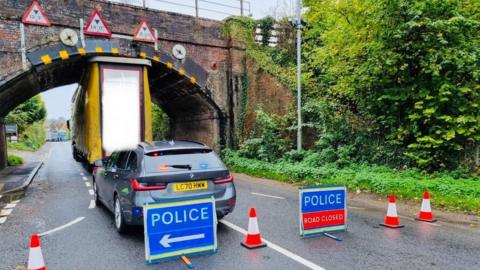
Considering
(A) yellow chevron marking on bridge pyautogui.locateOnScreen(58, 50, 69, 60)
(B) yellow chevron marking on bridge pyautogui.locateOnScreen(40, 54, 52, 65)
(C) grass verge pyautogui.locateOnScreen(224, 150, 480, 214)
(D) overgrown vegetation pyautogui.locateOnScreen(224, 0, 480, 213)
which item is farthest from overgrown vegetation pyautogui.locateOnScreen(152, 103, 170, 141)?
(C) grass verge pyautogui.locateOnScreen(224, 150, 480, 214)

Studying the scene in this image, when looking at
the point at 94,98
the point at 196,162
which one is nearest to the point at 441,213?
the point at 196,162

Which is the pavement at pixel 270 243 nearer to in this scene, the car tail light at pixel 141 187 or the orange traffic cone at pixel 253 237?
the orange traffic cone at pixel 253 237

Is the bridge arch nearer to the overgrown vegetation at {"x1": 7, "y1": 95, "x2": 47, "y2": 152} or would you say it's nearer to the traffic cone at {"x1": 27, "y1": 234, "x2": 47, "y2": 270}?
the traffic cone at {"x1": 27, "y1": 234, "x2": 47, "y2": 270}

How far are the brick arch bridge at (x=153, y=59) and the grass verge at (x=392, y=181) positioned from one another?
5.88 m

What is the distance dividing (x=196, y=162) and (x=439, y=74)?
7721 millimetres

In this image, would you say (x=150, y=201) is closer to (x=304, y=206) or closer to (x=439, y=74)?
(x=304, y=206)

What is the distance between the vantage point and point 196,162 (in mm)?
5578

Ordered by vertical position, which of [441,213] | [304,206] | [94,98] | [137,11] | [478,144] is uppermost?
[137,11]

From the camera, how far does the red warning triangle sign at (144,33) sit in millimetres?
14641

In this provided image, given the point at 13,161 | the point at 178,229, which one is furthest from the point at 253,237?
the point at 13,161

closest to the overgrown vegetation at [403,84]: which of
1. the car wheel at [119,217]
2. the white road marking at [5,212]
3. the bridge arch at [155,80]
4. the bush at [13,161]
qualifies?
the bridge arch at [155,80]

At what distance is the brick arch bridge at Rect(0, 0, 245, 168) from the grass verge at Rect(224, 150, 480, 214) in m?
5.88

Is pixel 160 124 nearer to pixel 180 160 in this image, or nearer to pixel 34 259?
pixel 180 160

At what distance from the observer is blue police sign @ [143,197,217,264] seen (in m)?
4.36
